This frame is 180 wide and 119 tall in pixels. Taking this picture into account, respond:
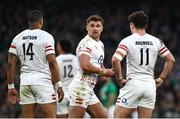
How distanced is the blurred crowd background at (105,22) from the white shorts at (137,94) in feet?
36.8

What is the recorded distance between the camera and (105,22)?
26.2 meters

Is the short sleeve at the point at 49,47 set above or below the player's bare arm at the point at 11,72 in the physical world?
above

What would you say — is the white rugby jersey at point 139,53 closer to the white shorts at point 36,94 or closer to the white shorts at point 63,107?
the white shorts at point 36,94

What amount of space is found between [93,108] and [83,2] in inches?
680

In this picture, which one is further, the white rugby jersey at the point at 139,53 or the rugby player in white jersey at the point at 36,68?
the rugby player in white jersey at the point at 36,68

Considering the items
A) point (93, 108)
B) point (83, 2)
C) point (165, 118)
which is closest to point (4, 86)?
point (165, 118)

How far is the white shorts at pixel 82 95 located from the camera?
10.6m

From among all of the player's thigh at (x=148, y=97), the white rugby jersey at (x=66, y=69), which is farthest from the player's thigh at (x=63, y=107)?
the player's thigh at (x=148, y=97)

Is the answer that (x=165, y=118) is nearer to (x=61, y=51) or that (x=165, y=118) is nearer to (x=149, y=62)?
(x=61, y=51)

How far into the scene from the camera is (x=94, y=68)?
10.3 meters


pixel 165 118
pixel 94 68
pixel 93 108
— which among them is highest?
pixel 94 68

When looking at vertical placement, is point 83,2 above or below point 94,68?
above

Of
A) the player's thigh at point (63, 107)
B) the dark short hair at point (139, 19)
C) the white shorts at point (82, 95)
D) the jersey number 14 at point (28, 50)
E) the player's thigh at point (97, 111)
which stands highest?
the dark short hair at point (139, 19)

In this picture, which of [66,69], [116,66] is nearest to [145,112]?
[116,66]
